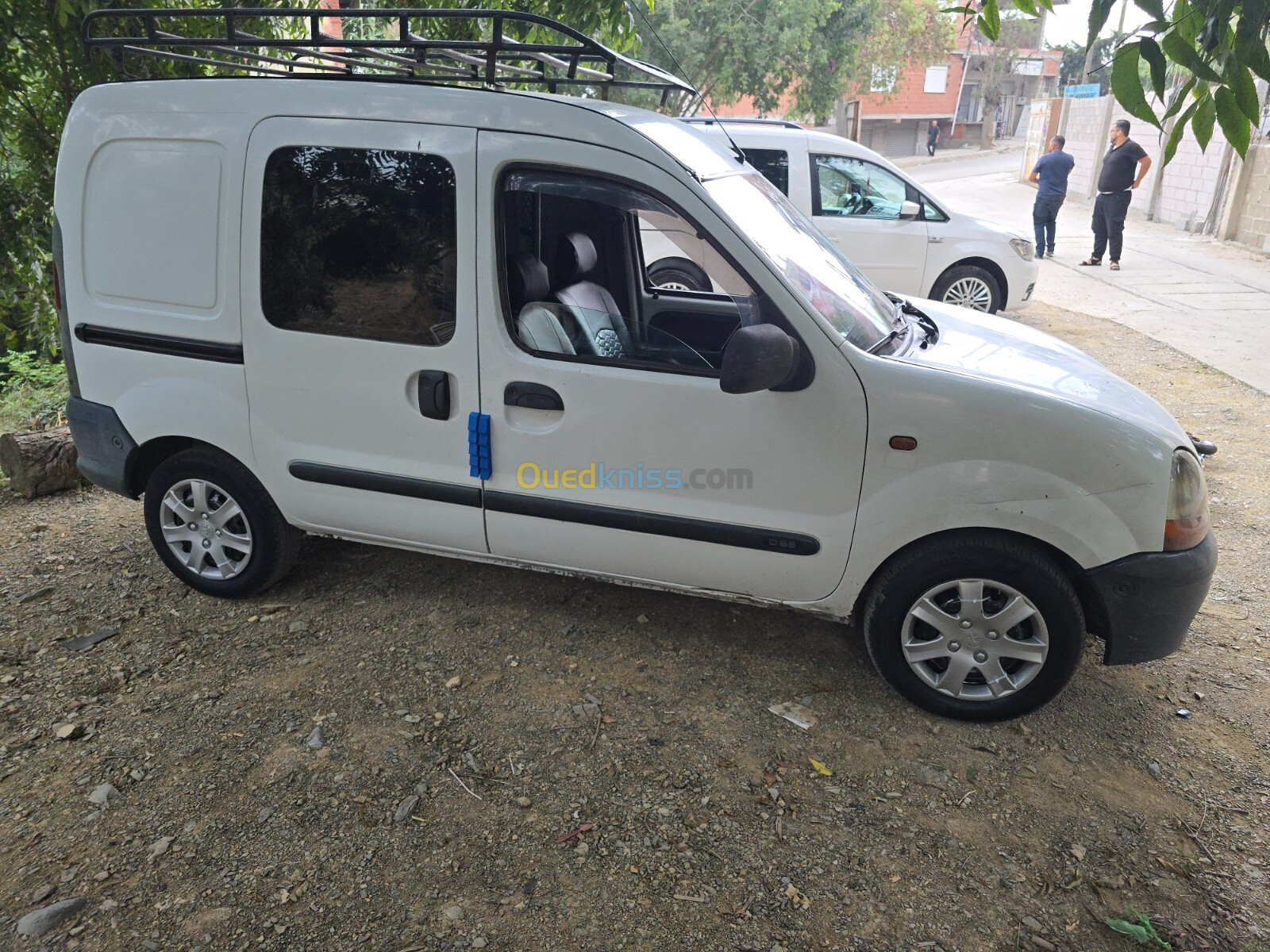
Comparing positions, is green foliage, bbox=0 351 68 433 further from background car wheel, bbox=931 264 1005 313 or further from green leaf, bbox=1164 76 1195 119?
background car wheel, bbox=931 264 1005 313

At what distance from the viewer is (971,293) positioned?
9.19m

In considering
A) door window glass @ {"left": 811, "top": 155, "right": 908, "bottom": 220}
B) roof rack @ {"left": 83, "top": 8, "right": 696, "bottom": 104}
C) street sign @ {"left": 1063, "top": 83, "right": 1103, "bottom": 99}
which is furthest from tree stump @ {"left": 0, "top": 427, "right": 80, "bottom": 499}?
street sign @ {"left": 1063, "top": 83, "right": 1103, "bottom": 99}

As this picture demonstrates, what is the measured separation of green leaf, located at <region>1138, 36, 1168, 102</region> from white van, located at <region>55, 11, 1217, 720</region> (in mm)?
1354

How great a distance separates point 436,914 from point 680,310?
247cm

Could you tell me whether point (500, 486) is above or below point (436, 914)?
above

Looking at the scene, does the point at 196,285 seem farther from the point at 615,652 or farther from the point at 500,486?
the point at 615,652

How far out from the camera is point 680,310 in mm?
3887

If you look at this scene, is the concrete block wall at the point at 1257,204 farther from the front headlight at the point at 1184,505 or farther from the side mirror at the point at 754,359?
the side mirror at the point at 754,359

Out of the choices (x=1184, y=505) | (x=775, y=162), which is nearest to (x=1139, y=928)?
(x=1184, y=505)

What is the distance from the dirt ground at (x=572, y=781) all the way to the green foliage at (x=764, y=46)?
15.1m

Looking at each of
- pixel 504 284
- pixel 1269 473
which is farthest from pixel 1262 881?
pixel 1269 473

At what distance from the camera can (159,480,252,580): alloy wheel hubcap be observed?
3.86 m

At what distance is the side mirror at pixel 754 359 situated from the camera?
2.82 metres

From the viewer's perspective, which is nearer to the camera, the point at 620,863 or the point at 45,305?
the point at 620,863
